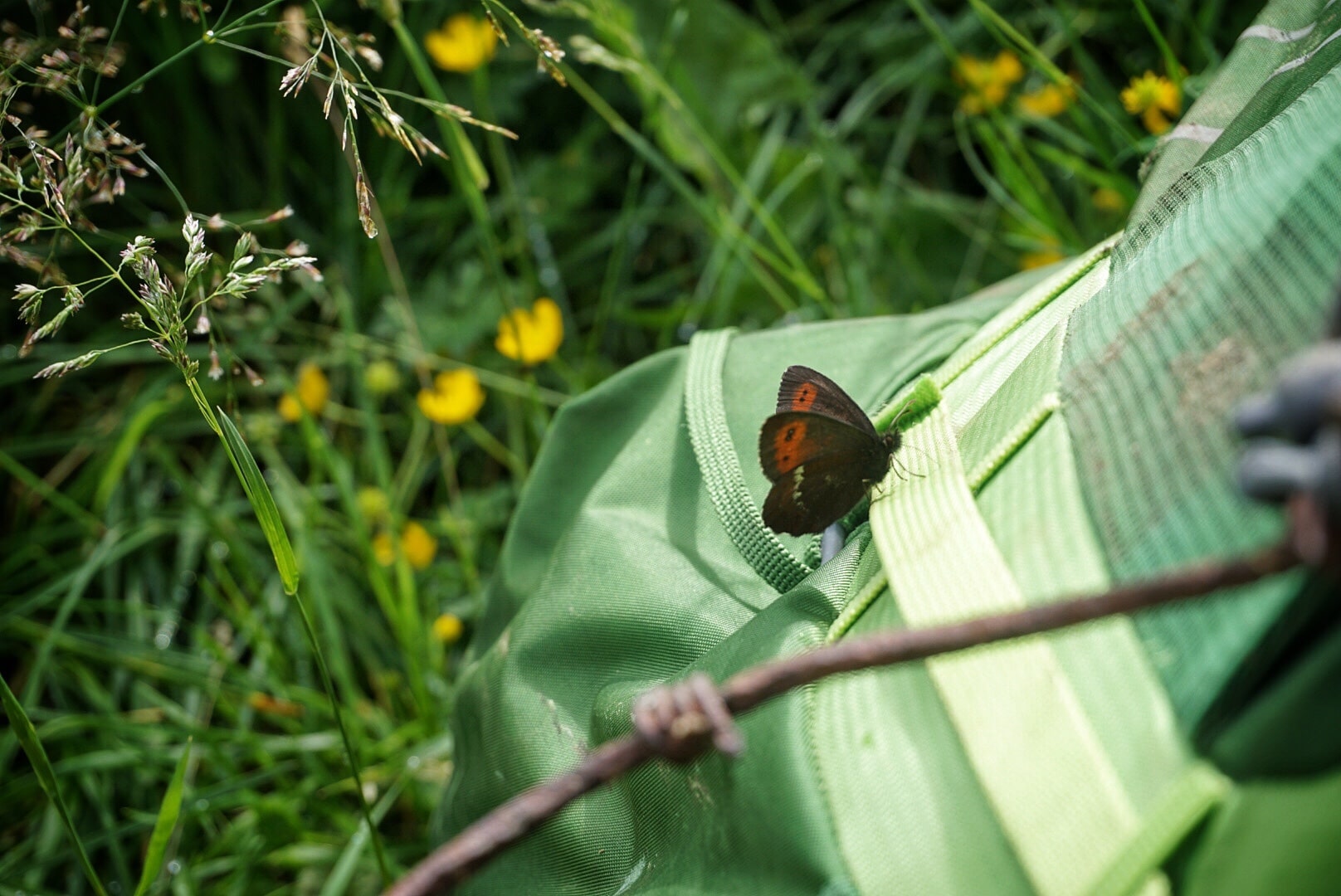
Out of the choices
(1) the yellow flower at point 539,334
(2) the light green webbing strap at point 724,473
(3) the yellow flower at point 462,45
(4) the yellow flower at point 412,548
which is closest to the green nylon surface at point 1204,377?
(2) the light green webbing strap at point 724,473

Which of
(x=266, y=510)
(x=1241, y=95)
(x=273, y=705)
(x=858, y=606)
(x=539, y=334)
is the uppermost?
(x=1241, y=95)

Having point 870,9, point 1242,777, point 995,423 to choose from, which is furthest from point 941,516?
point 870,9

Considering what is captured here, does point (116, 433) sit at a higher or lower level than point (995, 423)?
lower

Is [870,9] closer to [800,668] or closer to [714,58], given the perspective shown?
[714,58]

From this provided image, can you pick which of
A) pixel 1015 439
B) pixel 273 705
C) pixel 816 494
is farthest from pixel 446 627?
pixel 1015 439

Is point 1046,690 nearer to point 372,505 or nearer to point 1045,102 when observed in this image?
point 372,505

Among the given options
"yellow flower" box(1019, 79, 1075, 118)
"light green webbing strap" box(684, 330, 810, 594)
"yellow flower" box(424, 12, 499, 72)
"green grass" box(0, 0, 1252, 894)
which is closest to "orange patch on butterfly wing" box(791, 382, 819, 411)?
"light green webbing strap" box(684, 330, 810, 594)
